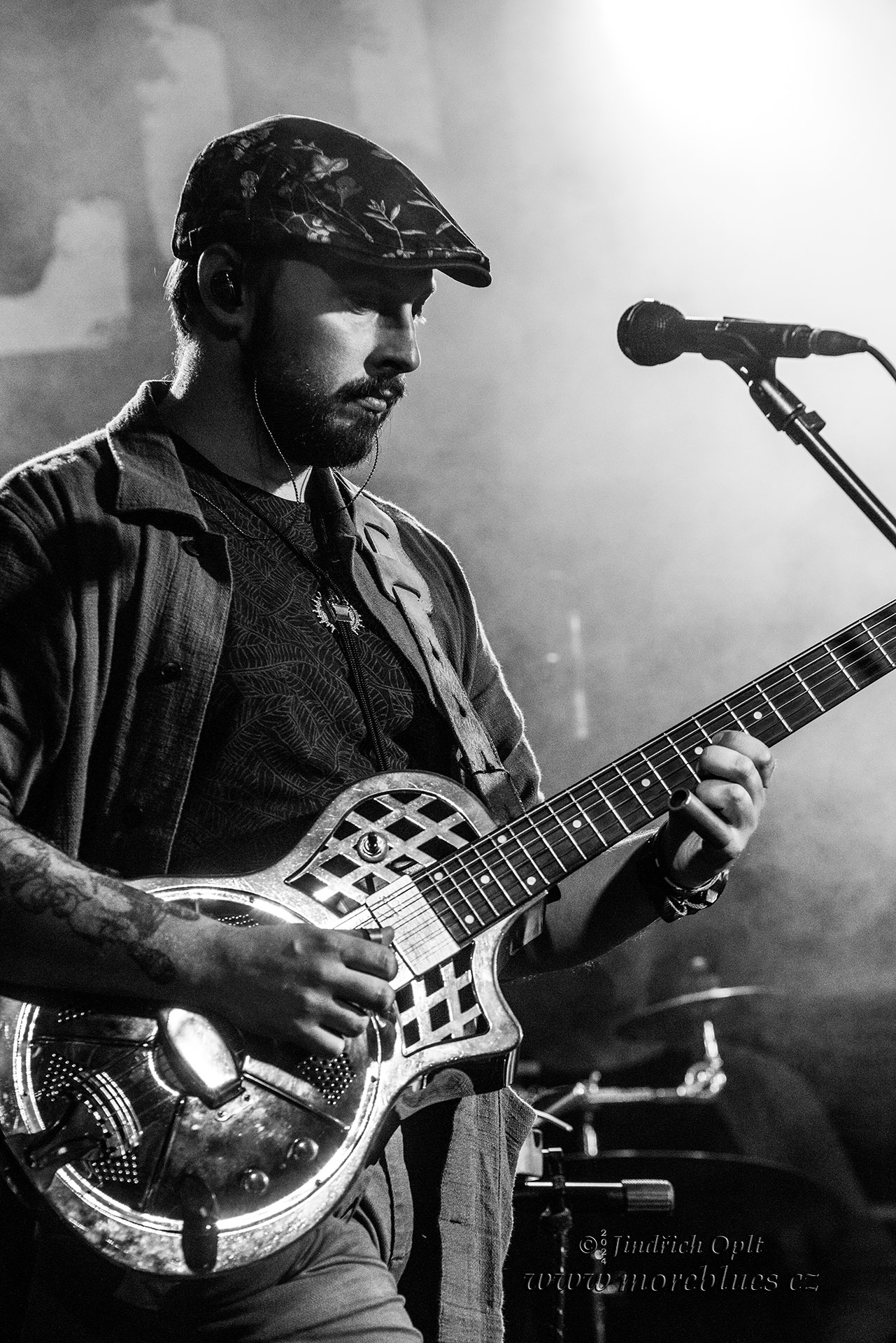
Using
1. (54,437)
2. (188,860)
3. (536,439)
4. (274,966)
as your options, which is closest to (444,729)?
(188,860)

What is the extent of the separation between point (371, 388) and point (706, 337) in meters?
0.60

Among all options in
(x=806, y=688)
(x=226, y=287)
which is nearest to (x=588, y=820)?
(x=806, y=688)

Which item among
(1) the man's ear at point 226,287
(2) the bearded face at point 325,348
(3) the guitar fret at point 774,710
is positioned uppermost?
(1) the man's ear at point 226,287

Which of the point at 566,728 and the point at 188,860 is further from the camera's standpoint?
the point at 566,728

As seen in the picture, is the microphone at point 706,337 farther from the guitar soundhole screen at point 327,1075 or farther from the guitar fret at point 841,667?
the guitar soundhole screen at point 327,1075

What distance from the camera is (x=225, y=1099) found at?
1.46m

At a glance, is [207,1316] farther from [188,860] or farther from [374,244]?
[374,244]

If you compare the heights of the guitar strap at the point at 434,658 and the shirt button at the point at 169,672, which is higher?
the shirt button at the point at 169,672

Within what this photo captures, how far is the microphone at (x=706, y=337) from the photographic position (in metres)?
2.08

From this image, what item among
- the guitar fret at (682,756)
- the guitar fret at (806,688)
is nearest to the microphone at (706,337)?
the guitar fret at (806,688)

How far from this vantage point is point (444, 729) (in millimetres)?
2078

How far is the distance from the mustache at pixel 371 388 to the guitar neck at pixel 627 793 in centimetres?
74

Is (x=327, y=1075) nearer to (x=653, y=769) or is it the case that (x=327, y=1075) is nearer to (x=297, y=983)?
(x=297, y=983)

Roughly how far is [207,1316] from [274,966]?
412mm
